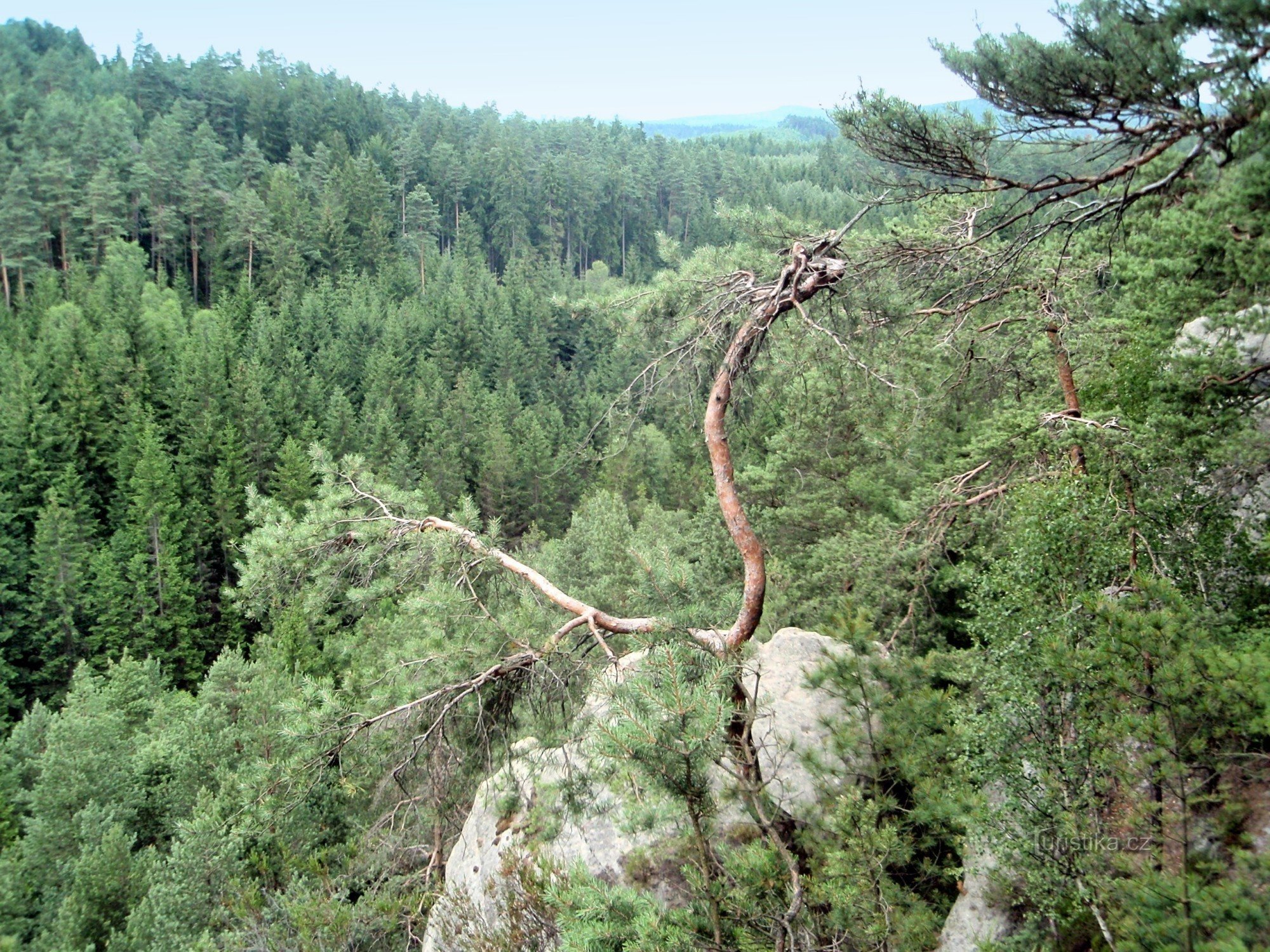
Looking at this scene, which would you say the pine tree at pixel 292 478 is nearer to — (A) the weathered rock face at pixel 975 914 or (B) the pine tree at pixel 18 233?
(B) the pine tree at pixel 18 233

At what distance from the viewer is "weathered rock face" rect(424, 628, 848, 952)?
17.8 feet

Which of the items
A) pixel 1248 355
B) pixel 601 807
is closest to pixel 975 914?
pixel 601 807

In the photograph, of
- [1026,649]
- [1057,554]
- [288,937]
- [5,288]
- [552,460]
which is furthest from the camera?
[5,288]

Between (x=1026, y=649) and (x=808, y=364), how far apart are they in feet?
7.50

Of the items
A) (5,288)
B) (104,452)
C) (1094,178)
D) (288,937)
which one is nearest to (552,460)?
(104,452)

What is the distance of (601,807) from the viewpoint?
15.7ft

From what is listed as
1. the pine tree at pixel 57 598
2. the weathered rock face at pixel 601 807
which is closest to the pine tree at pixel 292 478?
the pine tree at pixel 57 598

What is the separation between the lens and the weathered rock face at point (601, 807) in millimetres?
5430

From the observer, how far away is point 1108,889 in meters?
3.69

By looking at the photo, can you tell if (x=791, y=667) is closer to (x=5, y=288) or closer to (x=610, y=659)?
(x=610, y=659)

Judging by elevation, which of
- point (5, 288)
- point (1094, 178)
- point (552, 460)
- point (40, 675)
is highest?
point (1094, 178)

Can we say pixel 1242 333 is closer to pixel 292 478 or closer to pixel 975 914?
pixel 975 914

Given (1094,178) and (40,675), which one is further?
(40,675)

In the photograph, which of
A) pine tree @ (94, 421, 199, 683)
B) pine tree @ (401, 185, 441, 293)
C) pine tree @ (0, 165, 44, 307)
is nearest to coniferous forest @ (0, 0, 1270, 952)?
pine tree @ (94, 421, 199, 683)
